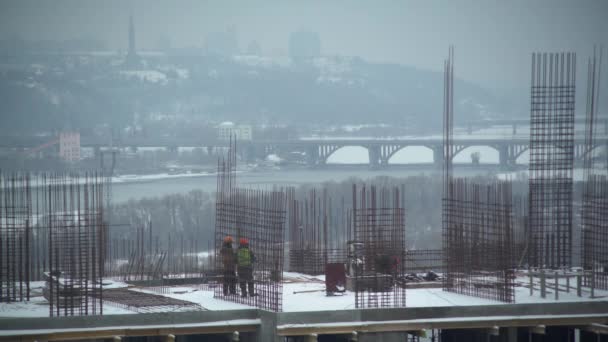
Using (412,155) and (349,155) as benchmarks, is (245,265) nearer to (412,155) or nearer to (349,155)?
(349,155)

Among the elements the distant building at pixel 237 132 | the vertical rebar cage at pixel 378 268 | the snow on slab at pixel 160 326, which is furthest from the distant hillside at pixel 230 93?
the snow on slab at pixel 160 326

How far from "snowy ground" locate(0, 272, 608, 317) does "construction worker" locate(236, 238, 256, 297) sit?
0.35 metres

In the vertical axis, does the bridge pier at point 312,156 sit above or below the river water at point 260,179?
above

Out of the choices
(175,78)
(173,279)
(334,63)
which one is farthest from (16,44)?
(173,279)

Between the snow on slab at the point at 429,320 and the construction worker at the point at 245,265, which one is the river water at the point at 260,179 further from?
the snow on slab at the point at 429,320

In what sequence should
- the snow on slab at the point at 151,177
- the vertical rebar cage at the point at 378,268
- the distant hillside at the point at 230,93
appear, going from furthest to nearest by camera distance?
the distant hillside at the point at 230,93 → the snow on slab at the point at 151,177 → the vertical rebar cage at the point at 378,268

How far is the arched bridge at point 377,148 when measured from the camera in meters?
83.5

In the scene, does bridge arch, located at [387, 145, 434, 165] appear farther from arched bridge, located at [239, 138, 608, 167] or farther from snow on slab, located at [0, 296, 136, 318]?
snow on slab, located at [0, 296, 136, 318]

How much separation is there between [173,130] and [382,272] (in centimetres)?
10304

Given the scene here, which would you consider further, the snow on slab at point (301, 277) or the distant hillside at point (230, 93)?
the distant hillside at point (230, 93)

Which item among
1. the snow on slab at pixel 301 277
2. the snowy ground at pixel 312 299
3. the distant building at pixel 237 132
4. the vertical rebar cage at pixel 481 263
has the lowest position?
the snow on slab at pixel 301 277

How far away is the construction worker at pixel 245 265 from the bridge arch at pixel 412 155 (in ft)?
227

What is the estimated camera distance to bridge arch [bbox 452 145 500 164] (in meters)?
87.3

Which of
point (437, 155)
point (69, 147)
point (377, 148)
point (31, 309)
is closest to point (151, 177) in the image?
point (69, 147)
